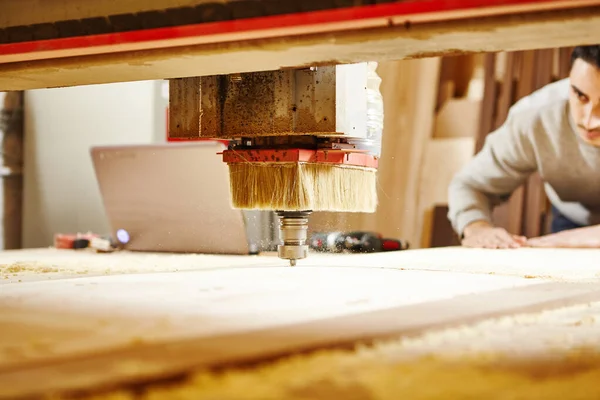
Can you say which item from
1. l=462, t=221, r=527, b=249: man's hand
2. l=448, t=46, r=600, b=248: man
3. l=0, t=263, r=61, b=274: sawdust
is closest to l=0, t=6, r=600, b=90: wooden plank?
→ l=0, t=263, r=61, b=274: sawdust

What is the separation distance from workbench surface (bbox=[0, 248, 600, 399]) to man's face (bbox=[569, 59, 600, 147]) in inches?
64.5

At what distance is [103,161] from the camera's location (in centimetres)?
295

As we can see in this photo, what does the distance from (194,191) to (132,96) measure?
2.06 meters

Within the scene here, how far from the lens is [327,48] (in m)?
1.29

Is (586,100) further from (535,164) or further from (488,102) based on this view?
(488,102)

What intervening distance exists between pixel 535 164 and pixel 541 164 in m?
0.11

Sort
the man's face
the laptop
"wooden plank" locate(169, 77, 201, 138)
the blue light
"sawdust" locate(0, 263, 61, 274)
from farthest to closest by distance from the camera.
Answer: the man's face, the blue light, the laptop, "sawdust" locate(0, 263, 61, 274), "wooden plank" locate(169, 77, 201, 138)

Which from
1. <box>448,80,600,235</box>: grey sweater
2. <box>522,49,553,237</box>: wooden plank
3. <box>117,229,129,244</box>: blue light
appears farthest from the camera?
<box>522,49,553,237</box>: wooden plank

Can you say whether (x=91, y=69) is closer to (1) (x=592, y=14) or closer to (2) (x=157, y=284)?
(2) (x=157, y=284)

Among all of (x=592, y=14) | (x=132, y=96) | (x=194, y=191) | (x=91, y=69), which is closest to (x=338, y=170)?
(x=91, y=69)

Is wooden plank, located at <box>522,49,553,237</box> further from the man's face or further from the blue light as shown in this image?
the blue light

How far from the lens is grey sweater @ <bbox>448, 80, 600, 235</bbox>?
12.3 feet

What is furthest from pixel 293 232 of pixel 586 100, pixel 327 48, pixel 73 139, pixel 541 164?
pixel 73 139

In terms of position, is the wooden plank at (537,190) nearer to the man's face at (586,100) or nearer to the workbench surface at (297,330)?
the man's face at (586,100)
